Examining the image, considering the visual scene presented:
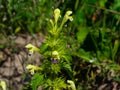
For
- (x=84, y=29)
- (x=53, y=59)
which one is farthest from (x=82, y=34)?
(x=53, y=59)

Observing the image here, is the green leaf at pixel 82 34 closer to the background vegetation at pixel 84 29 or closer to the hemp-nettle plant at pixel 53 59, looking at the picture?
the background vegetation at pixel 84 29

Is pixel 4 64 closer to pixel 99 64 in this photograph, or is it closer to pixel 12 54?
pixel 12 54

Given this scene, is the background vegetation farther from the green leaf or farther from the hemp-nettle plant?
the hemp-nettle plant

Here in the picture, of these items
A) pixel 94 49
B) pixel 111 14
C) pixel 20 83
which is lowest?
pixel 20 83

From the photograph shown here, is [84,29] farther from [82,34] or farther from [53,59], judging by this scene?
[53,59]

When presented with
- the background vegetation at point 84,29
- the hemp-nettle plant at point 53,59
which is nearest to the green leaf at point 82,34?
the background vegetation at point 84,29

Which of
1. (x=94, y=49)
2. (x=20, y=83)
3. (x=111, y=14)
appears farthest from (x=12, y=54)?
(x=111, y=14)

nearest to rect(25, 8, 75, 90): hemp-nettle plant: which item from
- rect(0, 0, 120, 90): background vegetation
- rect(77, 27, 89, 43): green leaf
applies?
rect(0, 0, 120, 90): background vegetation

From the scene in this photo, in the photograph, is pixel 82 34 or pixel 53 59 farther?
pixel 82 34
